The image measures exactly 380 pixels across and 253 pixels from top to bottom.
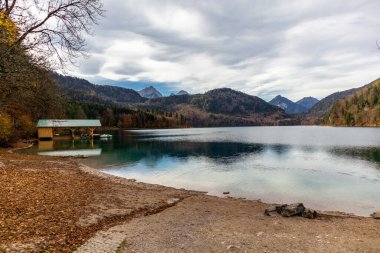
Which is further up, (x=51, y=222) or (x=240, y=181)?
(x=51, y=222)

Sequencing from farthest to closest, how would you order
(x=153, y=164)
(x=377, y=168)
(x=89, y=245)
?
1. (x=153, y=164)
2. (x=377, y=168)
3. (x=89, y=245)

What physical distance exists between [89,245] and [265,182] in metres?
23.1

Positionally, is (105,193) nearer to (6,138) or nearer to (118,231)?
(118,231)

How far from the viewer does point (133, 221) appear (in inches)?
502

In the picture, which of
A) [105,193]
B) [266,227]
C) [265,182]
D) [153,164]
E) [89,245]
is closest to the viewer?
[89,245]

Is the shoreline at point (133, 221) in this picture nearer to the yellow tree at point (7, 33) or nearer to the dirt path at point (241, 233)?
the dirt path at point (241, 233)

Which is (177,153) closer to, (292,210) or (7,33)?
(292,210)

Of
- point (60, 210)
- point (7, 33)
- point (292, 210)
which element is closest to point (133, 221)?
point (60, 210)

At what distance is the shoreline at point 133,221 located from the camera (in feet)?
31.5

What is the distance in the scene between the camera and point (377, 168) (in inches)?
1448

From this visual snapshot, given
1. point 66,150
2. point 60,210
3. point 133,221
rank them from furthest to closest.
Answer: point 66,150
point 133,221
point 60,210

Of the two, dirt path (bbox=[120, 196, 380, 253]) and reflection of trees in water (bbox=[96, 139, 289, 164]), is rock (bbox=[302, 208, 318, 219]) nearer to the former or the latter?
dirt path (bbox=[120, 196, 380, 253])

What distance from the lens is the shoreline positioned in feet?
31.5

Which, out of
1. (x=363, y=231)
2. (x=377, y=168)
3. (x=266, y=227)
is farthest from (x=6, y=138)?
(x=377, y=168)
